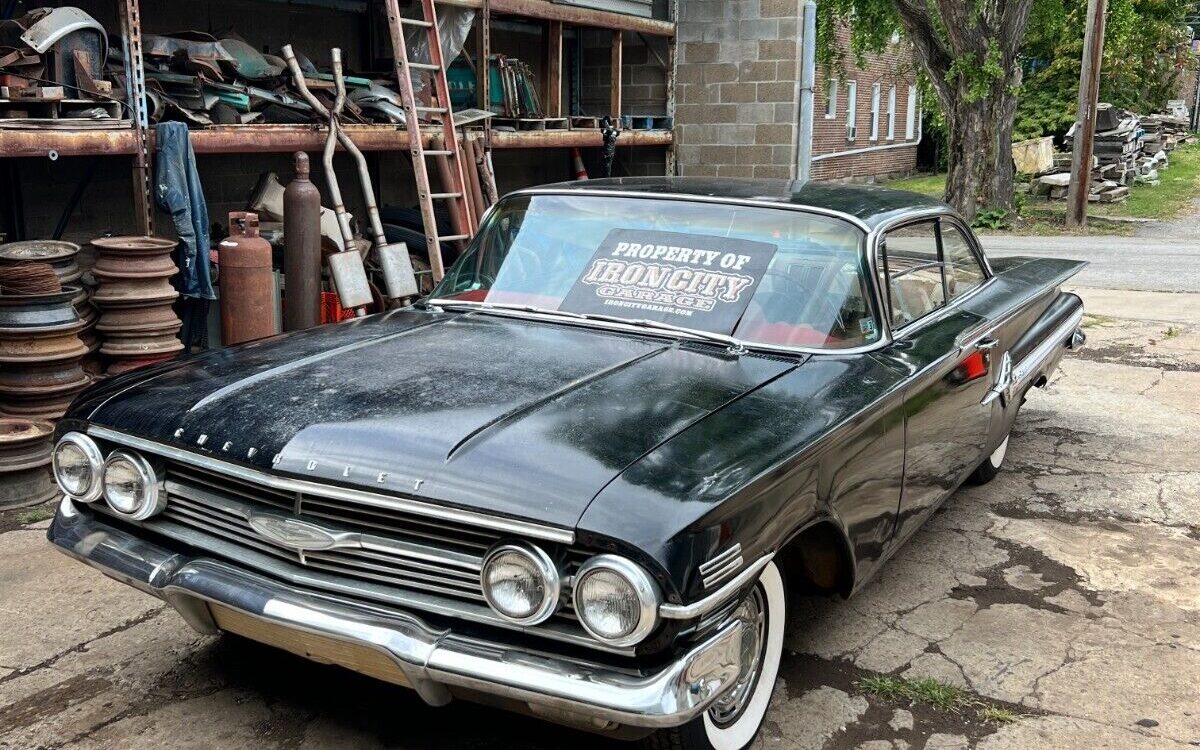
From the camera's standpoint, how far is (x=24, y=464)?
16.0ft

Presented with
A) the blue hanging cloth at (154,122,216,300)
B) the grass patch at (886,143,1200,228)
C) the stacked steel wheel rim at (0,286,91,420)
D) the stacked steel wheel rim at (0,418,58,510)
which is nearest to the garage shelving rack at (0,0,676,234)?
the blue hanging cloth at (154,122,216,300)

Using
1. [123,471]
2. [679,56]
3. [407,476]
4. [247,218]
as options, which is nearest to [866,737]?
[407,476]

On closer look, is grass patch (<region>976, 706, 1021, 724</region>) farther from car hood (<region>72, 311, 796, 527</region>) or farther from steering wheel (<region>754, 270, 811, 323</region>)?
steering wheel (<region>754, 270, 811, 323</region>)

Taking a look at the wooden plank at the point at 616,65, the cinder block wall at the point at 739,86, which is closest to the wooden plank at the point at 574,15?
the wooden plank at the point at 616,65

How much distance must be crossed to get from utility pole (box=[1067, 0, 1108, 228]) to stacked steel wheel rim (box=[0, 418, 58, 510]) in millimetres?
15861

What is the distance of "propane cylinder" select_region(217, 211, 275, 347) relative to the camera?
6.60 meters

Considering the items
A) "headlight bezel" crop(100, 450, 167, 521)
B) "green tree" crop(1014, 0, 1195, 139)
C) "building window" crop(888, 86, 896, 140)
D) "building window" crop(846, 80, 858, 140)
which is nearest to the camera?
"headlight bezel" crop(100, 450, 167, 521)

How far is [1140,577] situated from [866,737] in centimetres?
177

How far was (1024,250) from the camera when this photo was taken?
1443 cm

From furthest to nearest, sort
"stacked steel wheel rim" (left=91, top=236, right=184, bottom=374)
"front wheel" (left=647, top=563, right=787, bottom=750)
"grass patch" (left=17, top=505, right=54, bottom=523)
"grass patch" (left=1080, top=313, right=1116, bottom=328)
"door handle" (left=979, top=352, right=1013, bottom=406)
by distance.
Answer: "grass patch" (left=1080, top=313, right=1116, bottom=328) < "stacked steel wheel rim" (left=91, top=236, right=184, bottom=374) < "grass patch" (left=17, top=505, right=54, bottom=523) < "door handle" (left=979, top=352, right=1013, bottom=406) < "front wheel" (left=647, top=563, right=787, bottom=750)

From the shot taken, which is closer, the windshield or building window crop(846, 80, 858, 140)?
the windshield

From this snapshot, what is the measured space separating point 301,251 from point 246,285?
65 centimetres

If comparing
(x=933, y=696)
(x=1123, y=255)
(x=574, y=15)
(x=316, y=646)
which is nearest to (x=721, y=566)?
(x=316, y=646)

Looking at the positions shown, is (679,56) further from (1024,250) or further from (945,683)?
(945,683)
